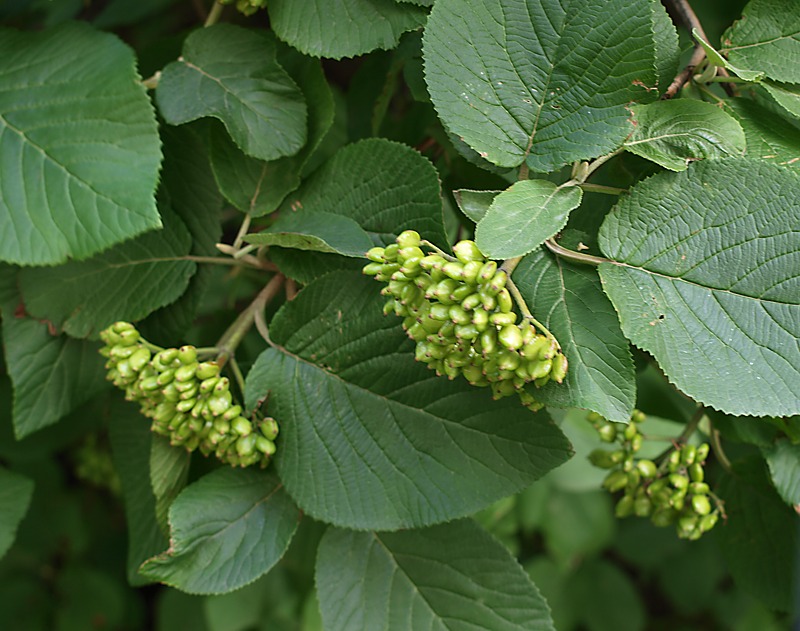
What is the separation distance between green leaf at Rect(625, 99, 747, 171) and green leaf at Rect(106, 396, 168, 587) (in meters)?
1.07

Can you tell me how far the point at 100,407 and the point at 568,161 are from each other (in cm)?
141

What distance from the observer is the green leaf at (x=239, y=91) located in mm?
1237

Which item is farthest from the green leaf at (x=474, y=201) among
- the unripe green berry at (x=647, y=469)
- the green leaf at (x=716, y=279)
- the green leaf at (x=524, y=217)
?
the unripe green berry at (x=647, y=469)

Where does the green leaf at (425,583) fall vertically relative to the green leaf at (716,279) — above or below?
below

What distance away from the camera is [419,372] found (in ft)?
3.82

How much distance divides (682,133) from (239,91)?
2.38ft

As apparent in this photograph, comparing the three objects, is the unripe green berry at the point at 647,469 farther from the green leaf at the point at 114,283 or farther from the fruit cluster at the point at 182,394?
the green leaf at the point at 114,283

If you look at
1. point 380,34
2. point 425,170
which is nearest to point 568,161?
point 425,170

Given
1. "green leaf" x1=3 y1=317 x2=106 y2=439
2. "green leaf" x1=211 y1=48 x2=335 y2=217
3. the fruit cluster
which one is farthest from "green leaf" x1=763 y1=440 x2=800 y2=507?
"green leaf" x1=3 y1=317 x2=106 y2=439

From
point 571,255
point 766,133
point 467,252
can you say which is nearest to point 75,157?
point 467,252

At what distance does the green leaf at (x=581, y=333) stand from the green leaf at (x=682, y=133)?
0.18 meters

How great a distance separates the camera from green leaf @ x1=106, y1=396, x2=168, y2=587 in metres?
1.46

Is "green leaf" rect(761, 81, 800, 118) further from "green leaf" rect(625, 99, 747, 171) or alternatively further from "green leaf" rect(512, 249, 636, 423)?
"green leaf" rect(512, 249, 636, 423)

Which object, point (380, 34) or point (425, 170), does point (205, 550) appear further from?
point (380, 34)
